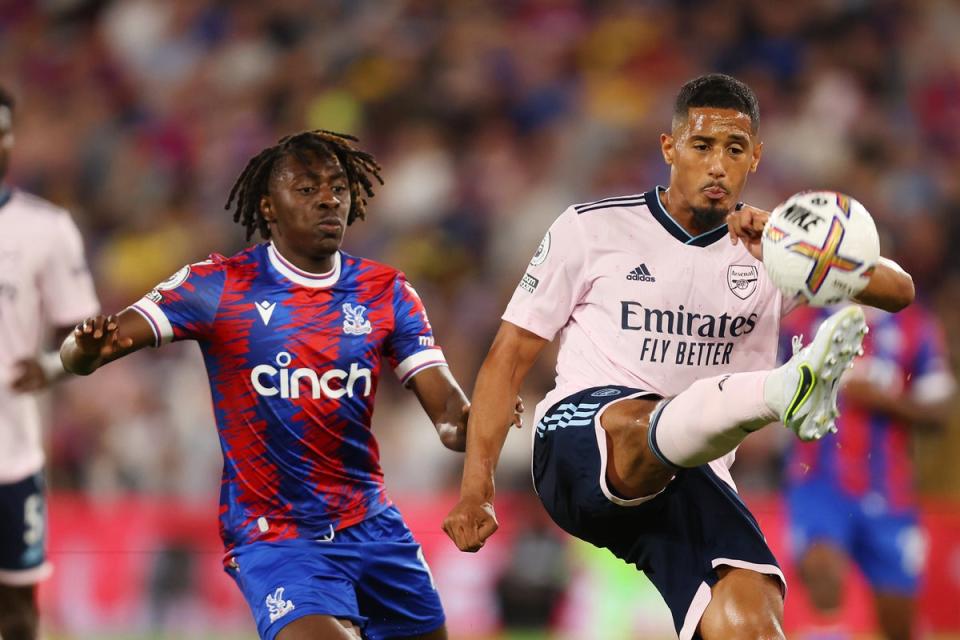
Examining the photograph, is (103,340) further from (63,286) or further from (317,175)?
(63,286)

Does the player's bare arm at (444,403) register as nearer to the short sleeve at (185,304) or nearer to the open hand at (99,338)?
the short sleeve at (185,304)

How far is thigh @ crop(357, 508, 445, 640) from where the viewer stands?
16.5 ft

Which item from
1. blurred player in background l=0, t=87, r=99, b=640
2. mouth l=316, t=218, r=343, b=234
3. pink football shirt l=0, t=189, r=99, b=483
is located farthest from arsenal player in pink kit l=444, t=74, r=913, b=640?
pink football shirt l=0, t=189, r=99, b=483

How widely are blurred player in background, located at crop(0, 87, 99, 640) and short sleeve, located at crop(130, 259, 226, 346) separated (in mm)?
1488

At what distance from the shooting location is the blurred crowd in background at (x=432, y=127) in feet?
34.7

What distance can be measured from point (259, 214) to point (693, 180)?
161 cm

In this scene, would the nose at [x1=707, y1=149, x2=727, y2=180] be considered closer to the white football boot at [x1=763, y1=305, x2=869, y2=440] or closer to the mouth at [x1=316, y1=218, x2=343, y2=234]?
the white football boot at [x1=763, y1=305, x2=869, y2=440]

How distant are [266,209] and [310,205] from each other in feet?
0.84

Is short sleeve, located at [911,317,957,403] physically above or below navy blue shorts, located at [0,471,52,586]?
above

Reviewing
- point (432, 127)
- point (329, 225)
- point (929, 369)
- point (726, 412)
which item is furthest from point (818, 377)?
point (432, 127)

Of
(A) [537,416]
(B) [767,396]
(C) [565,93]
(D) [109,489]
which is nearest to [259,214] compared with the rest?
(A) [537,416]

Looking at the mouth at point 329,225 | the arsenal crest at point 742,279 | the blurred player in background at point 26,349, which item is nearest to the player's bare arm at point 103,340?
the mouth at point 329,225

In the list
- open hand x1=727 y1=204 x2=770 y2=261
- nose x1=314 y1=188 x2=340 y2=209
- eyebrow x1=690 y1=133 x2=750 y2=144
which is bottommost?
nose x1=314 y1=188 x2=340 y2=209

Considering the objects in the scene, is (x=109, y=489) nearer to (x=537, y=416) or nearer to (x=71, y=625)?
(x=71, y=625)
